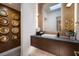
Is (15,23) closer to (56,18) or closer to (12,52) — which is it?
(12,52)

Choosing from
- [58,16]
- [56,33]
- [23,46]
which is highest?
[58,16]

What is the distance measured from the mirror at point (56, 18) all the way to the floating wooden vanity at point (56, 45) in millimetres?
229

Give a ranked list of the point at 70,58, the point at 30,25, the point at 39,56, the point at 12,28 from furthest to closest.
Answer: the point at 30,25 < the point at 12,28 < the point at 39,56 < the point at 70,58

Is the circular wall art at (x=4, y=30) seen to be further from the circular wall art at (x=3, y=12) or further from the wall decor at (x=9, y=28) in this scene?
the circular wall art at (x=3, y=12)

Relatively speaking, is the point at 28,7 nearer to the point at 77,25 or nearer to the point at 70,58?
the point at 77,25

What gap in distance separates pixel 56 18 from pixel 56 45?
0.51 m

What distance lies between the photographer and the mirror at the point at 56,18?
202 cm

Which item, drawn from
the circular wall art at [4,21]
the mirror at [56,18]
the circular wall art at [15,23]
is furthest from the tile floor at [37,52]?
the circular wall art at [4,21]

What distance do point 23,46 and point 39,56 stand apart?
0.37m

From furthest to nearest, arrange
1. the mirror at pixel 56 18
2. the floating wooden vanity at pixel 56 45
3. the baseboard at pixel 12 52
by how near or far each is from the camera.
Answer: the mirror at pixel 56 18 → the baseboard at pixel 12 52 → the floating wooden vanity at pixel 56 45

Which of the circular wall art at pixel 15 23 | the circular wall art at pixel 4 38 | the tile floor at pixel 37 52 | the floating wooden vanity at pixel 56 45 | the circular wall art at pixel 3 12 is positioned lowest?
the tile floor at pixel 37 52

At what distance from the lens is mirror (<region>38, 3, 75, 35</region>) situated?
2.02 meters

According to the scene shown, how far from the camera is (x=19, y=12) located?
1.94 m

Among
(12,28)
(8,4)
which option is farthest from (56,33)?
(8,4)
